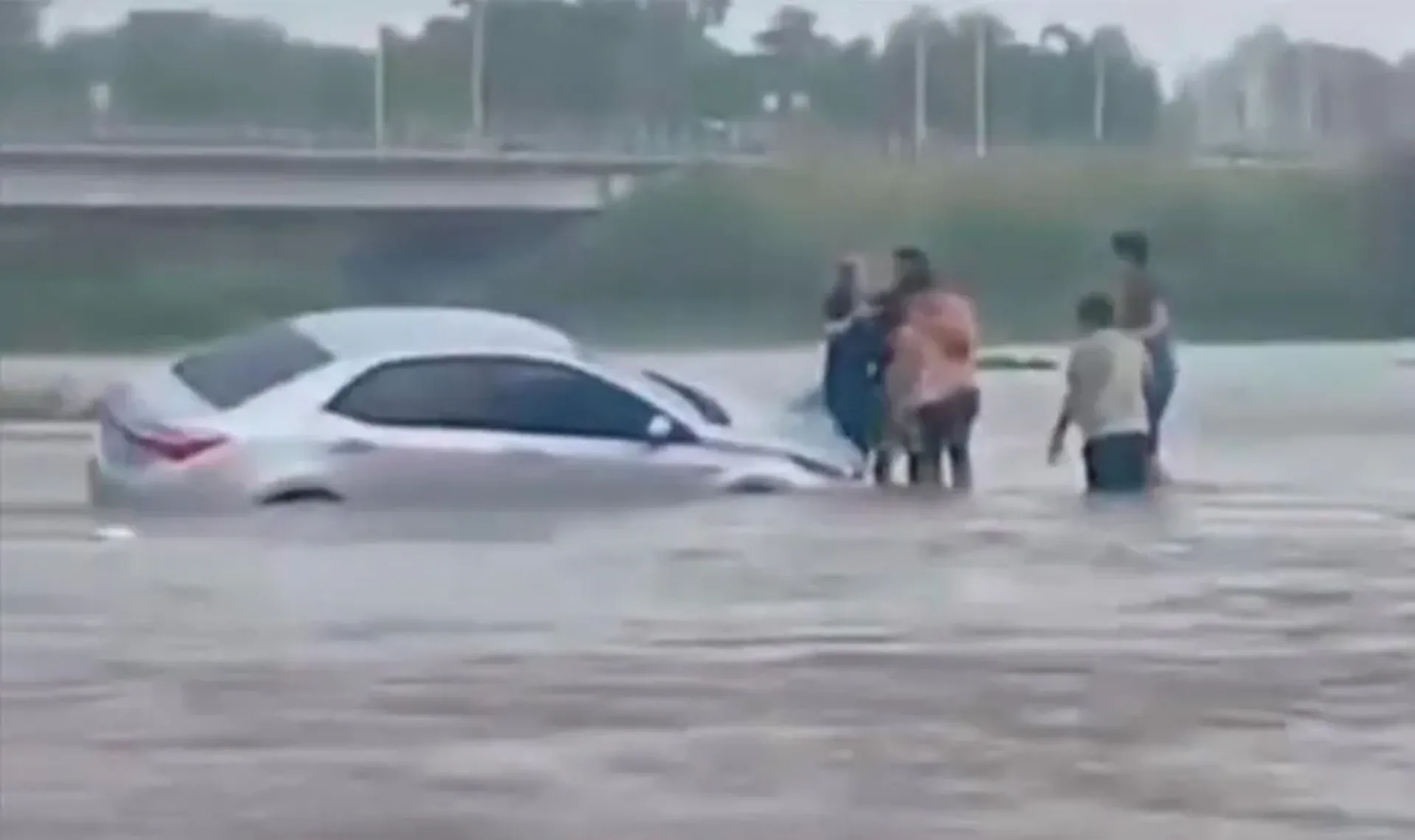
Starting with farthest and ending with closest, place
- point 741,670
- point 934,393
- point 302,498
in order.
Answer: point 934,393
point 302,498
point 741,670

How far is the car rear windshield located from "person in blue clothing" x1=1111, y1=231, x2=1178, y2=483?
3430 millimetres

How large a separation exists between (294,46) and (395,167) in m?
1.10

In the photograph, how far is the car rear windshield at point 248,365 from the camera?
1212 centimetres

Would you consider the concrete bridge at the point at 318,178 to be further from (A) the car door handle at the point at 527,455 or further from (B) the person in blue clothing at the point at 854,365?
(A) the car door handle at the point at 527,455

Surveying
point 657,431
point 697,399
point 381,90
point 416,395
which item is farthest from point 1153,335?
point 381,90

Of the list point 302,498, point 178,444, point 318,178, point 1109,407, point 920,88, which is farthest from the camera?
point 318,178

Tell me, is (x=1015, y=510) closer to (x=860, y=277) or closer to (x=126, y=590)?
(x=860, y=277)

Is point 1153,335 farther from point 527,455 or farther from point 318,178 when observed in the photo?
point 318,178

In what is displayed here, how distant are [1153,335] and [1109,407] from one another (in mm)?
817

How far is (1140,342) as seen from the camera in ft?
44.0

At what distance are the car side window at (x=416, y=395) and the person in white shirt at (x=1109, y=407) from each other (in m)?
2.52

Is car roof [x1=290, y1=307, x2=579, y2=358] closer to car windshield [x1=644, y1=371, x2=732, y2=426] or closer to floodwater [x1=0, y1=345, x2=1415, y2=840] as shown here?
car windshield [x1=644, y1=371, x2=732, y2=426]

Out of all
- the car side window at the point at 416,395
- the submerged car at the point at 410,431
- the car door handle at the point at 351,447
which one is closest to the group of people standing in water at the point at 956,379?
the submerged car at the point at 410,431

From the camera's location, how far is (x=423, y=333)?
12570 mm
